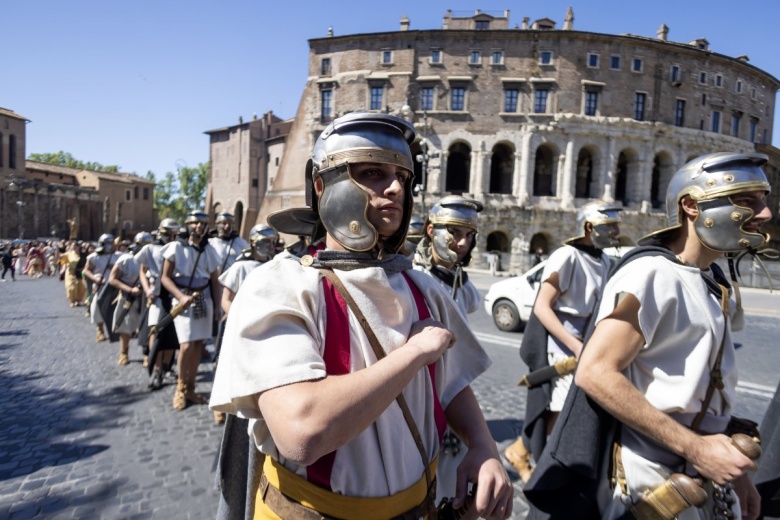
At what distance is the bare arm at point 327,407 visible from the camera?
1.16 m

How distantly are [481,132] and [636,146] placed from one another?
12.2 m

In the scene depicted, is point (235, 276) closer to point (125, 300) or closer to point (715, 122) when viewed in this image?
point (125, 300)

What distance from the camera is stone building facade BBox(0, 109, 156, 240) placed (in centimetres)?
5109

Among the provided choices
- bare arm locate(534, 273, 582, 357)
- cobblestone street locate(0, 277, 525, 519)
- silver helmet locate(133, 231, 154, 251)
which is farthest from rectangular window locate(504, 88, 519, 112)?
bare arm locate(534, 273, 582, 357)

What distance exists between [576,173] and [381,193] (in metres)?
39.0

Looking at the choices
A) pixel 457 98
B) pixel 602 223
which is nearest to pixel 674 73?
pixel 457 98

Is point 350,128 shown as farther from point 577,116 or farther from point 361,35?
point 361,35

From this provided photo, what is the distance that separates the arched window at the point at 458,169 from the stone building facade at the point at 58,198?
43.6 metres

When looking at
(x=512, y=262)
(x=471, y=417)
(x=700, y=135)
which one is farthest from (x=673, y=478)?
(x=700, y=135)

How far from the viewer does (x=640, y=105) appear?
119ft

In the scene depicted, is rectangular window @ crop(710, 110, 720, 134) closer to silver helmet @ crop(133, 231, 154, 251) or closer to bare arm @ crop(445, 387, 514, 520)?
silver helmet @ crop(133, 231, 154, 251)

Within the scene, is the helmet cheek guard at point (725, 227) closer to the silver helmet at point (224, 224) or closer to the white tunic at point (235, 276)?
the white tunic at point (235, 276)

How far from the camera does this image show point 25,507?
346 centimetres

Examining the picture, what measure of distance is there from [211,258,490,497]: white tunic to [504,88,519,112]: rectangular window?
37.4 meters
